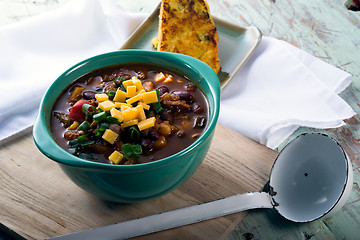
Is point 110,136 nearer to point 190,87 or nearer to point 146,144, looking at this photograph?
point 146,144

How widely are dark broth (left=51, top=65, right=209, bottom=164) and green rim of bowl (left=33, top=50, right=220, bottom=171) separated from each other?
0.04 m

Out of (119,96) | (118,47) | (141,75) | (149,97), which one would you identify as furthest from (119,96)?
(118,47)

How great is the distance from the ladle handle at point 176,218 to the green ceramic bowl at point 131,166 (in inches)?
4.0

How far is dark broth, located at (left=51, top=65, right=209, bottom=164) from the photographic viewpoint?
5.39 ft

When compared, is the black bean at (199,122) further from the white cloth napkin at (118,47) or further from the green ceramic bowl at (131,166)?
the white cloth napkin at (118,47)

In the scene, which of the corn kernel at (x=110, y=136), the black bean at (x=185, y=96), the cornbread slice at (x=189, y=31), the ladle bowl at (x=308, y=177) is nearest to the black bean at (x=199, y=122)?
the black bean at (x=185, y=96)

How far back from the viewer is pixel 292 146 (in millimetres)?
1974

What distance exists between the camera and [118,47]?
2.77 metres

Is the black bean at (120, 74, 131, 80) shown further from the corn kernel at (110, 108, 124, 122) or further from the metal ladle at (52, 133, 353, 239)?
the metal ladle at (52, 133, 353, 239)

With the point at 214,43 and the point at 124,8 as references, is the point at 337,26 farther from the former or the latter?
the point at 124,8

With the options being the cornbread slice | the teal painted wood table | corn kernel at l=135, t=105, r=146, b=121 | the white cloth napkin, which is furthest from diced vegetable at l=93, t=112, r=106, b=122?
the teal painted wood table

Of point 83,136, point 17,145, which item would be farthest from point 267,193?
point 17,145

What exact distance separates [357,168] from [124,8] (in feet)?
6.26

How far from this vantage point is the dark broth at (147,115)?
64.6 inches
